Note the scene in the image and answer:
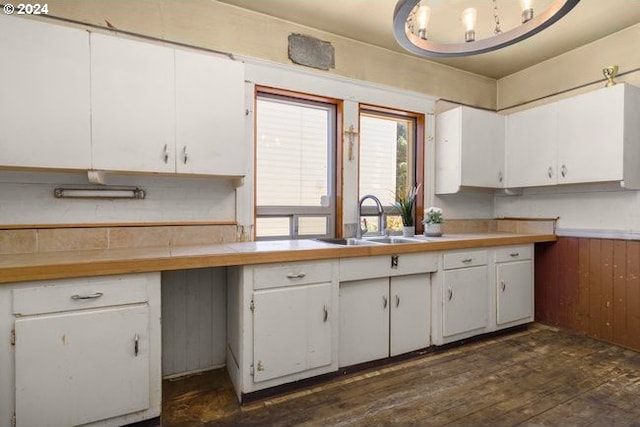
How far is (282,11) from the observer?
2.60 metres

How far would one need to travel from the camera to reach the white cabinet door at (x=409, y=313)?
2459 millimetres

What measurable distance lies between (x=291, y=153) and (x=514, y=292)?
2293 mm

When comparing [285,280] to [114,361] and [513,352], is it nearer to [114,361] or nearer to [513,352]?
[114,361]

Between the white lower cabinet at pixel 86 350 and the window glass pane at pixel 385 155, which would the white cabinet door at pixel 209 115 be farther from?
the window glass pane at pixel 385 155

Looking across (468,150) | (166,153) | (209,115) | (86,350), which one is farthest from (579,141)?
(86,350)

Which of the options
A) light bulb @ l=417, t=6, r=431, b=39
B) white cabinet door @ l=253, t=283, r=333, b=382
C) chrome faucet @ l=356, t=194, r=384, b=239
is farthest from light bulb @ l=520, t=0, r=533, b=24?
white cabinet door @ l=253, t=283, r=333, b=382

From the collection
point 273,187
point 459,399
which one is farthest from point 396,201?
point 459,399

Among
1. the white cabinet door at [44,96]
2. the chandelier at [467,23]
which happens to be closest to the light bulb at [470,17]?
the chandelier at [467,23]

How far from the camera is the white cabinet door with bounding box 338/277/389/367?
2.29 m

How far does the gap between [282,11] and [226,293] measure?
2133mm

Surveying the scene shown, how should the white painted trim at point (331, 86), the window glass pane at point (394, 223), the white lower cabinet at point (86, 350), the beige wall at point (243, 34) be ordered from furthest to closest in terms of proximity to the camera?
the window glass pane at point (394, 223) → the white painted trim at point (331, 86) → the beige wall at point (243, 34) → the white lower cabinet at point (86, 350)

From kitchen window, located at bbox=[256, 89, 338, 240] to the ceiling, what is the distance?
1.95ft

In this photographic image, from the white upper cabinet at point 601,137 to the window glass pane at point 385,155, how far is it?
1.31 meters

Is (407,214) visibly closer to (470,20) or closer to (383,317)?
(383,317)
